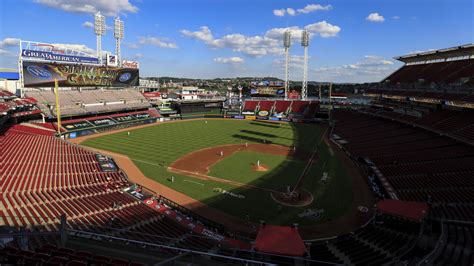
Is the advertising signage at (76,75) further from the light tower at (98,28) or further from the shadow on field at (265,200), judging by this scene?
the shadow on field at (265,200)

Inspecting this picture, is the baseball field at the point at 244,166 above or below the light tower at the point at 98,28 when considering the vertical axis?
below

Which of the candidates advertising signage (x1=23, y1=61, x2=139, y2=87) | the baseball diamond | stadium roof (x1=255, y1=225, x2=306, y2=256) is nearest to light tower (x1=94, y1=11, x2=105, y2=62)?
advertising signage (x1=23, y1=61, x2=139, y2=87)

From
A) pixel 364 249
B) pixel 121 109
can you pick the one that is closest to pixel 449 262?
pixel 364 249

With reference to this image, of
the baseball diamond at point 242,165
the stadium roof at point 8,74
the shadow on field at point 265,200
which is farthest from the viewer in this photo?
the stadium roof at point 8,74

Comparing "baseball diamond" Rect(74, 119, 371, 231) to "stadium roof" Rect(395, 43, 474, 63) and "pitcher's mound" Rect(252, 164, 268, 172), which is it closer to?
"pitcher's mound" Rect(252, 164, 268, 172)

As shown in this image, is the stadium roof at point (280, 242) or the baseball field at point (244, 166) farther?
Result: the baseball field at point (244, 166)

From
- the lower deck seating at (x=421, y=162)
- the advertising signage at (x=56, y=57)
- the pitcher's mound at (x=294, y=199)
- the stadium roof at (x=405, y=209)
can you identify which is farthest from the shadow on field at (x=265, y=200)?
the advertising signage at (x=56, y=57)

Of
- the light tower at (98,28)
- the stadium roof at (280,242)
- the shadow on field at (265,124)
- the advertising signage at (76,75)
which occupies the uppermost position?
the light tower at (98,28)

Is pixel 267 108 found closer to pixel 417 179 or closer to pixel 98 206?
pixel 417 179
